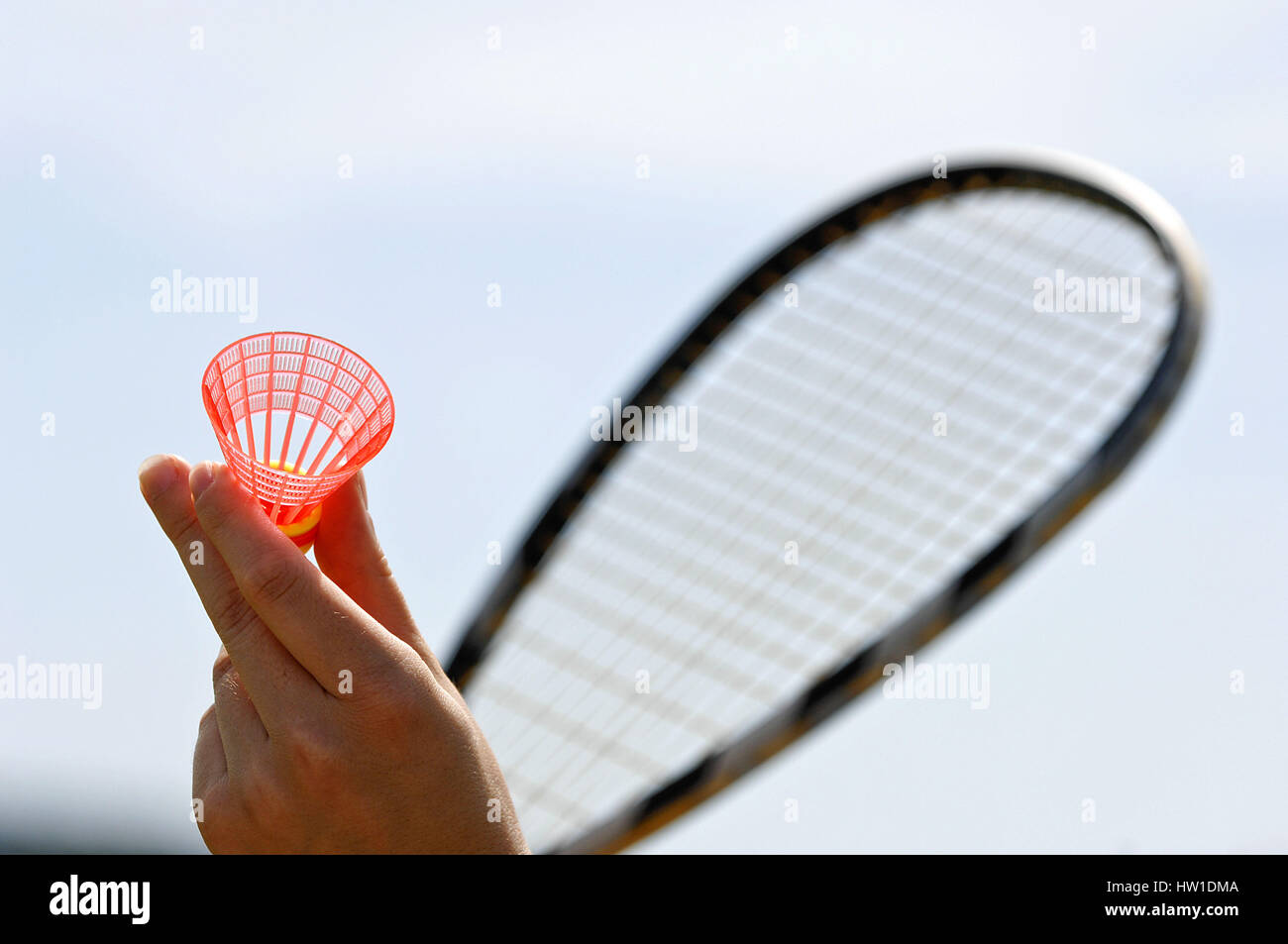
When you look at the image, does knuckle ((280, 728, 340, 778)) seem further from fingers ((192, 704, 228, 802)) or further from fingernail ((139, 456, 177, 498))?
fingernail ((139, 456, 177, 498))

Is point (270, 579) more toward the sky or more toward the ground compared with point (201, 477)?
more toward the ground

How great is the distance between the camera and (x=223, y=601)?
215 cm

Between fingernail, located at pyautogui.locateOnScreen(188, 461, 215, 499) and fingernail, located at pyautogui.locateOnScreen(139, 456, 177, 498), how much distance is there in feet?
0.22

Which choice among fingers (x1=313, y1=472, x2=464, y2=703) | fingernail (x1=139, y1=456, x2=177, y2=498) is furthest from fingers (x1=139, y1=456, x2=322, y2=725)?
fingers (x1=313, y1=472, x2=464, y2=703)

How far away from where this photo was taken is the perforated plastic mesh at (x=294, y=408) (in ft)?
→ 8.66

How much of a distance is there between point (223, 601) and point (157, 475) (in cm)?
23

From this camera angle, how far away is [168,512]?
216cm

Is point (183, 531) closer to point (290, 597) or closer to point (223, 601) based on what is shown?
point (223, 601)

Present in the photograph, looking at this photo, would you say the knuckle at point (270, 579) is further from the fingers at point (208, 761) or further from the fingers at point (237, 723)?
the fingers at point (208, 761)

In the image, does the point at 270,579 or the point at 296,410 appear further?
the point at 296,410

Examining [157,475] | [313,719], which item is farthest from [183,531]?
[313,719]
